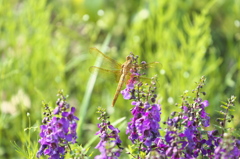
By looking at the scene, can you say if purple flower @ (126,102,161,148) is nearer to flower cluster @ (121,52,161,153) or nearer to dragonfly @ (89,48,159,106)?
flower cluster @ (121,52,161,153)

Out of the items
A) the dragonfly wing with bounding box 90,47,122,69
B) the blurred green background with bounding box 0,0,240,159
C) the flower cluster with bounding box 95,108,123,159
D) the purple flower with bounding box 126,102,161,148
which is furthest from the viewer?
the blurred green background with bounding box 0,0,240,159

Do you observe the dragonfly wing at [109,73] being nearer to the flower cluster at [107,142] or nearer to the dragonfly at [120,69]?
the dragonfly at [120,69]

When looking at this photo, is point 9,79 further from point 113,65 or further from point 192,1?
point 192,1

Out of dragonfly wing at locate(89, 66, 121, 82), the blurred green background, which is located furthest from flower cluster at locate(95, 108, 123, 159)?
the blurred green background

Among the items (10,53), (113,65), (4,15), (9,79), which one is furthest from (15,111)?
(113,65)

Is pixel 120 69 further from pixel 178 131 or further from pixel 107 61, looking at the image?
pixel 178 131

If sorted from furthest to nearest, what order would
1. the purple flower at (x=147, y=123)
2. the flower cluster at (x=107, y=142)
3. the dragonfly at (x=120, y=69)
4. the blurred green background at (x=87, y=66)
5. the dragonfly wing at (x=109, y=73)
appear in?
1. the blurred green background at (x=87, y=66)
2. the dragonfly wing at (x=109, y=73)
3. the dragonfly at (x=120, y=69)
4. the purple flower at (x=147, y=123)
5. the flower cluster at (x=107, y=142)

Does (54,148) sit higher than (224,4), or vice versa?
(224,4)

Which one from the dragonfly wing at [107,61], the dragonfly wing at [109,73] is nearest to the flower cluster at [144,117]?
the dragonfly wing at [109,73]
